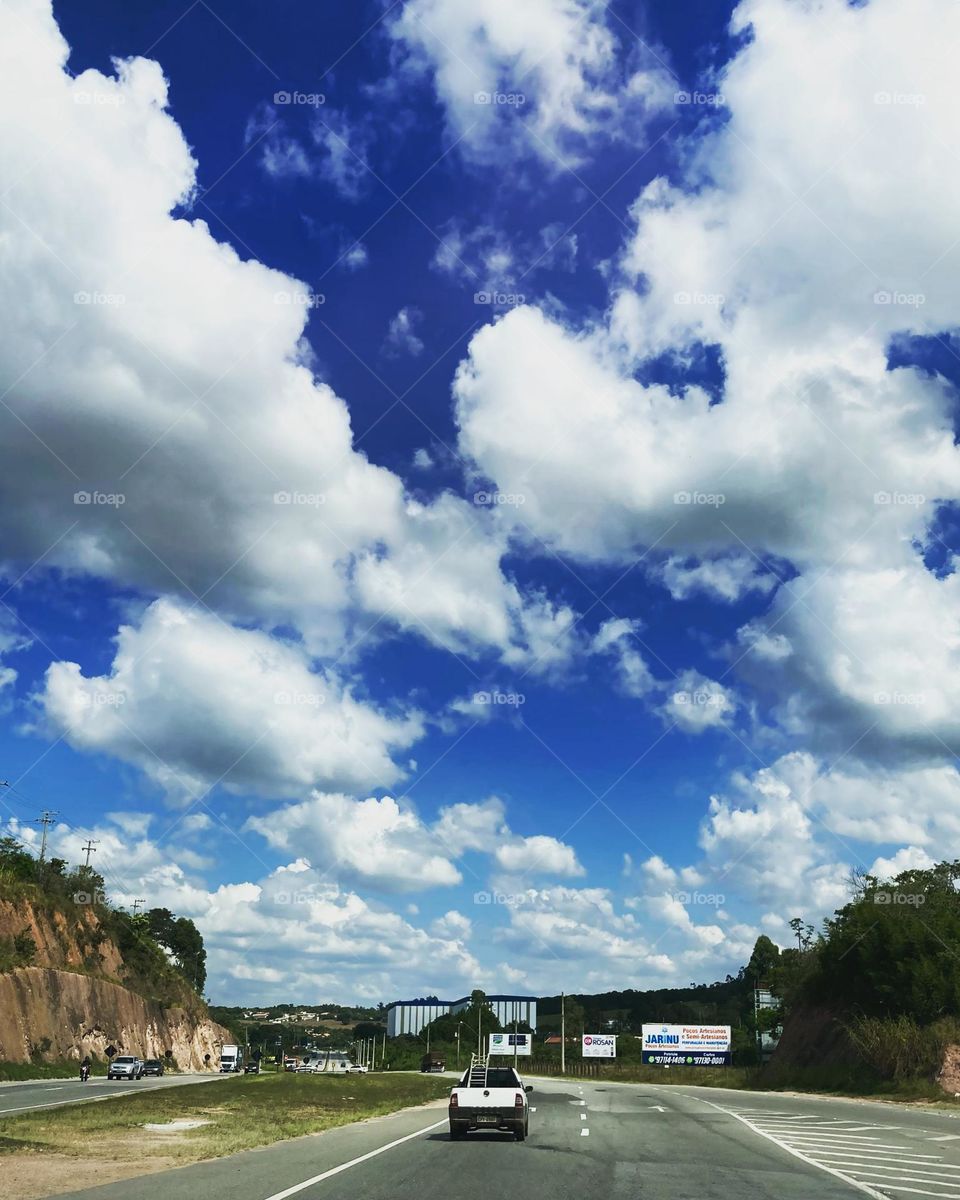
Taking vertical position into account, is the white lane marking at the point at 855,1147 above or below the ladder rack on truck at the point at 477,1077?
below

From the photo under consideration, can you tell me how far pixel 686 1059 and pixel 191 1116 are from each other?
9503cm

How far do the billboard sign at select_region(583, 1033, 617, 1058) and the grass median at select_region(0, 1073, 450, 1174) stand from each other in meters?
84.1

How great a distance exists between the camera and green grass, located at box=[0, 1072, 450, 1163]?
2064cm

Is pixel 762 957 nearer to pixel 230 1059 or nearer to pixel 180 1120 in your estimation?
pixel 230 1059

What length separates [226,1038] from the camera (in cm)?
16350

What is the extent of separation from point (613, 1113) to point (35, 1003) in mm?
59109

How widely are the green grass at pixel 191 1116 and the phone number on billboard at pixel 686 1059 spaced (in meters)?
73.2

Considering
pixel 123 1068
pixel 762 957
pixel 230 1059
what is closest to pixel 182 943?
pixel 230 1059

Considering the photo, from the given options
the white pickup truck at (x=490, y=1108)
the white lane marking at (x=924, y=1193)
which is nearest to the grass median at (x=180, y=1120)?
the white pickup truck at (x=490, y=1108)

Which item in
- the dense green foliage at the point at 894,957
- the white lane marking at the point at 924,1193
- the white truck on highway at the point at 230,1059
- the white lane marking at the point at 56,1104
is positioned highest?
the dense green foliage at the point at 894,957

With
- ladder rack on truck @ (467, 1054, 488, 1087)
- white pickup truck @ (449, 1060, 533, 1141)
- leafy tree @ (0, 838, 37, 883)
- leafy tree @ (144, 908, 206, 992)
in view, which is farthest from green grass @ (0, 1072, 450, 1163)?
leafy tree @ (144, 908, 206, 992)

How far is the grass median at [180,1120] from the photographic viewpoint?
20.1 meters

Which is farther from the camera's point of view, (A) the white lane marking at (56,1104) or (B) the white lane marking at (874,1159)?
(A) the white lane marking at (56,1104)

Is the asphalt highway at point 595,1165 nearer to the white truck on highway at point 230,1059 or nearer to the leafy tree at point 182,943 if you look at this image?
the white truck on highway at point 230,1059
